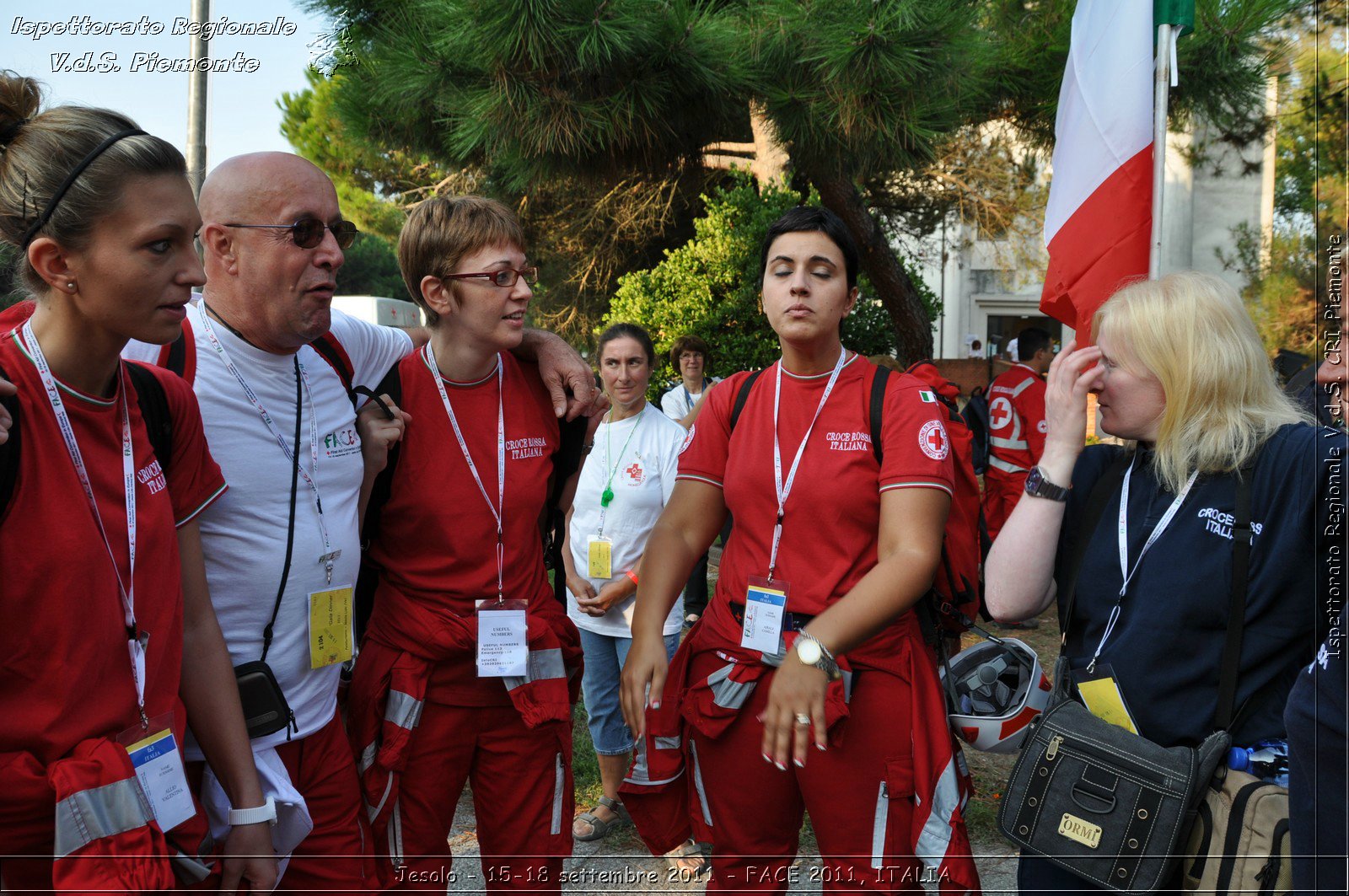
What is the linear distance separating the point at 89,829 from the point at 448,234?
5.23ft

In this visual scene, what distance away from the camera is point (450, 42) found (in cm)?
538

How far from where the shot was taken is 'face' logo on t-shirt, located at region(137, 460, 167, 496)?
5.49ft

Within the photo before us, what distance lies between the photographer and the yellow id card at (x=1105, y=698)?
1.95 m

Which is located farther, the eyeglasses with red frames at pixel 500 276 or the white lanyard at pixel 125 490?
the eyeglasses with red frames at pixel 500 276

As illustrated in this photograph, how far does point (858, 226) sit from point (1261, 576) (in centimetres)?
692

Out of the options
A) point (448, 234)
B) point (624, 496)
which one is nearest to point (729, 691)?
point (448, 234)

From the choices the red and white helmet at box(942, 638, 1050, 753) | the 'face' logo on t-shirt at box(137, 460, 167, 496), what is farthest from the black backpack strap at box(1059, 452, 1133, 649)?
the 'face' logo on t-shirt at box(137, 460, 167, 496)

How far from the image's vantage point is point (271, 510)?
2047 millimetres

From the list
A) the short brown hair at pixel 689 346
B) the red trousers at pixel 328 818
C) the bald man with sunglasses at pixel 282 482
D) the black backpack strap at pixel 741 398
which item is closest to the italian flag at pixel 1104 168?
the black backpack strap at pixel 741 398

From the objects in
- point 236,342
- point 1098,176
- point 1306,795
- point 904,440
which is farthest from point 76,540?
point 1098,176

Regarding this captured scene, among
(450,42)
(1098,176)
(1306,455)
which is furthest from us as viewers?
(450,42)

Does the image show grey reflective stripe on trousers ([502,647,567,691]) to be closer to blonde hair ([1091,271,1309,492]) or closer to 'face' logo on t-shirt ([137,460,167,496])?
'face' logo on t-shirt ([137,460,167,496])

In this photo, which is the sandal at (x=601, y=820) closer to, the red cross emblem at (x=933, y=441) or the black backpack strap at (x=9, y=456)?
the red cross emblem at (x=933, y=441)

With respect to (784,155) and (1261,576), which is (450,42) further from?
(1261,576)
